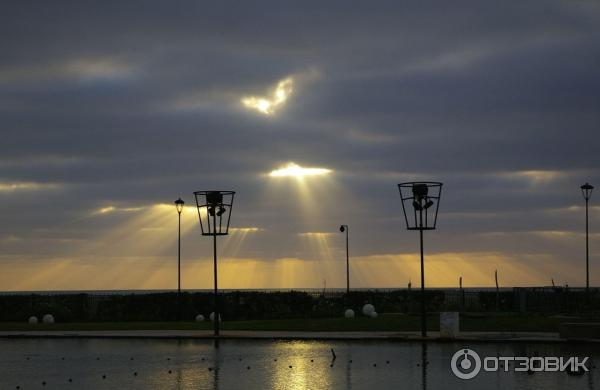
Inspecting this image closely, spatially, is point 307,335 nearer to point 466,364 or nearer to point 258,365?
point 258,365

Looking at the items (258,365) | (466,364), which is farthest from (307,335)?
(466,364)

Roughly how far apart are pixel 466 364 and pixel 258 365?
5668 millimetres

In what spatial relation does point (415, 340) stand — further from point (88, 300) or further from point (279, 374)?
point (88, 300)

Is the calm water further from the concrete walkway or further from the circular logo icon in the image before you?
the concrete walkway

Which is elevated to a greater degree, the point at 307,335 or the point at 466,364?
the point at 466,364

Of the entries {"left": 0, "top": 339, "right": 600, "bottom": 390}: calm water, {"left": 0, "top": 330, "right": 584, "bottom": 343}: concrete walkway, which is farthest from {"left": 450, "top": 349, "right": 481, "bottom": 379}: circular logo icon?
{"left": 0, "top": 330, "right": 584, "bottom": 343}: concrete walkway

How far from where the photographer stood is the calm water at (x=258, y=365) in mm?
19969

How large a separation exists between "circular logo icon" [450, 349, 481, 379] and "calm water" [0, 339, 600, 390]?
26 cm

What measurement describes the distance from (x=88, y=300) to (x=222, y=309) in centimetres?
897

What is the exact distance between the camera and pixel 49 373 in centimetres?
2295

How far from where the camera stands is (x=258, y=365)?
24141 mm

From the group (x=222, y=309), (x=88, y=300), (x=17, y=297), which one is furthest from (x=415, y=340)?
(x=17, y=297)

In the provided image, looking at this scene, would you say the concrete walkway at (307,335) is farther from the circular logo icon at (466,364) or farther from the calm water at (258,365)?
the circular logo icon at (466,364)

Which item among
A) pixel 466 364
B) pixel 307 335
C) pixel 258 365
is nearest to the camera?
pixel 466 364
